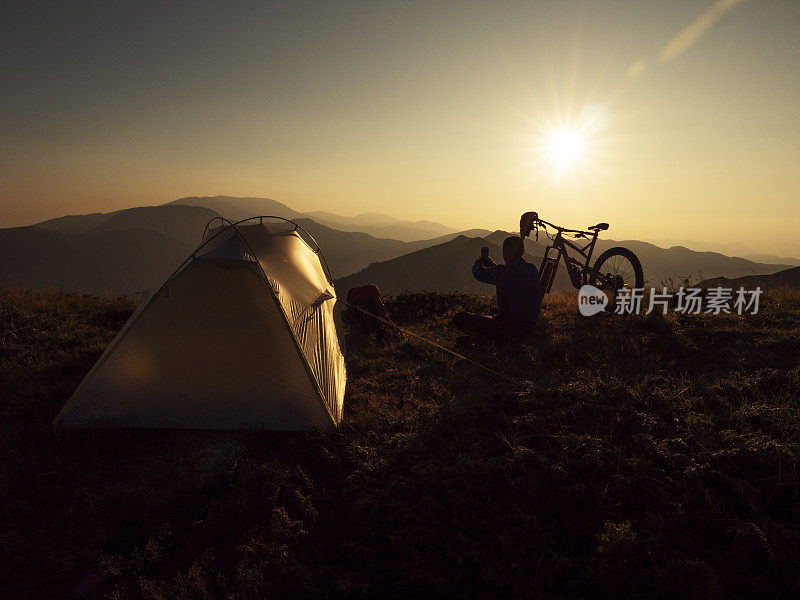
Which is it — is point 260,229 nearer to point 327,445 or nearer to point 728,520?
point 327,445

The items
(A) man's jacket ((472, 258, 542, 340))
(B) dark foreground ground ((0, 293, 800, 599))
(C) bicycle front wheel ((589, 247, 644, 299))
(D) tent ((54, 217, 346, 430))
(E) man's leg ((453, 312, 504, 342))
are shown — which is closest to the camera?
(B) dark foreground ground ((0, 293, 800, 599))

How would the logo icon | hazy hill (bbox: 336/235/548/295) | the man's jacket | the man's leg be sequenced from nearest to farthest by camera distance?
the man's jacket → the man's leg → the logo icon → hazy hill (bbox: 336/235/548/295)

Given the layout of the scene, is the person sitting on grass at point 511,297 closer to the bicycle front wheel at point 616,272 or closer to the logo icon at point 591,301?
the logo icon at point 591,301

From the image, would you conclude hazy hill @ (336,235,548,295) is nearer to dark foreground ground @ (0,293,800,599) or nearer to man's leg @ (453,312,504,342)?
man's leg @ (453,312,504,342)

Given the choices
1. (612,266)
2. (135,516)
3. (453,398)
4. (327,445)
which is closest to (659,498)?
(453,398)

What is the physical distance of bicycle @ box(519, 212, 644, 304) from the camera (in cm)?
988

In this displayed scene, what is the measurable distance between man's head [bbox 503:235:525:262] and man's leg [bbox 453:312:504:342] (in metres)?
1.27

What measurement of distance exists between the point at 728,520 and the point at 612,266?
8.52m

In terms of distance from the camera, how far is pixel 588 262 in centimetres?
1030

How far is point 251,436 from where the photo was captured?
486 centimetres

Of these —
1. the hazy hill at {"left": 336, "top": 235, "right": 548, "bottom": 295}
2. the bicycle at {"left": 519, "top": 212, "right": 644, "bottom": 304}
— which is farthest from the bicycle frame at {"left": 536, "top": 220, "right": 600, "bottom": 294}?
the hazy hill at {"left": 336, "top": 235, "right": 548, "bottom": 295}

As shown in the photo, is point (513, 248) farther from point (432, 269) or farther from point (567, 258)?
point (432, 269)

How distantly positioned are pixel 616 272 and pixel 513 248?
4540 millimetres

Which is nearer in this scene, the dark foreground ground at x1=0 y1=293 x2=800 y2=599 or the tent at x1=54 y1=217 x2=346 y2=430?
the dark foreground ground at x1=0 y1=293 x2=800 y2=599
